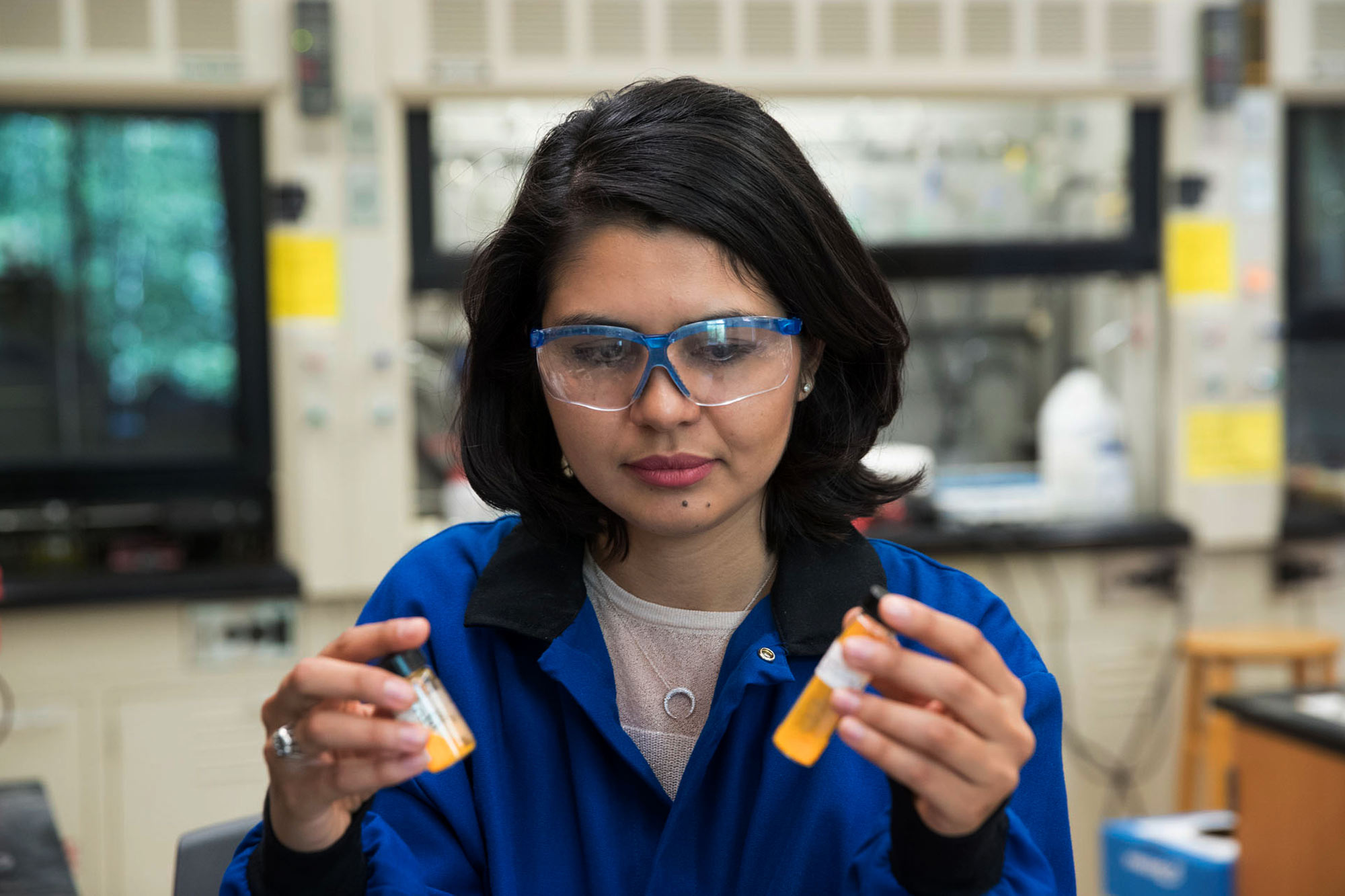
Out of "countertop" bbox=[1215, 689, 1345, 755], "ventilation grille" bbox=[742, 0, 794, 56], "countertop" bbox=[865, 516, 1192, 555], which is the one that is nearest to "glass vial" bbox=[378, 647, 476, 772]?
"countertop" bbox=[1215, 689, 1345, 755]

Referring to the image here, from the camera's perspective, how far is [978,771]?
0.91 metres

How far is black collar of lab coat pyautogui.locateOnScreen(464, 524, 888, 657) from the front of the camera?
1.25 m

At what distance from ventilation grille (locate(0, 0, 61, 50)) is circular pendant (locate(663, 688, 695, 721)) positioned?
2.61 m

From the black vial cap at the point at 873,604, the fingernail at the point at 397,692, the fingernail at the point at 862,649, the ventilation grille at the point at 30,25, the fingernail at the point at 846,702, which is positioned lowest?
the fingernail at the point at 846,702

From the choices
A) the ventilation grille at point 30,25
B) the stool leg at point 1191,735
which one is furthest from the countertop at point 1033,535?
the ventilation grille at point 30,25

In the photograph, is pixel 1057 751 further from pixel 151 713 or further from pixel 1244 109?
pixel 1244 109

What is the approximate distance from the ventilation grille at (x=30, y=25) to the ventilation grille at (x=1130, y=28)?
2.67 metres

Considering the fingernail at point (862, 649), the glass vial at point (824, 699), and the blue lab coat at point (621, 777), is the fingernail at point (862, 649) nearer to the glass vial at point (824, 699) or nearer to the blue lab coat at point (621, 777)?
the glass vial at point (824, 699)

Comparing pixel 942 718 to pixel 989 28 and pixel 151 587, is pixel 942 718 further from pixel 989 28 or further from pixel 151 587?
pixel 989 28

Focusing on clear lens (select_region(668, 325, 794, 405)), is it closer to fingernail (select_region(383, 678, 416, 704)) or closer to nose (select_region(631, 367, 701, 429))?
nose (select_region(631, 367, 701, 429))

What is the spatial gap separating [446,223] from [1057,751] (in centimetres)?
261

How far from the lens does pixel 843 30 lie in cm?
344

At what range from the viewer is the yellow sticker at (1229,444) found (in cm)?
367

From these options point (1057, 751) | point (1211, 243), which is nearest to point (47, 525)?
point (1057, 751)
